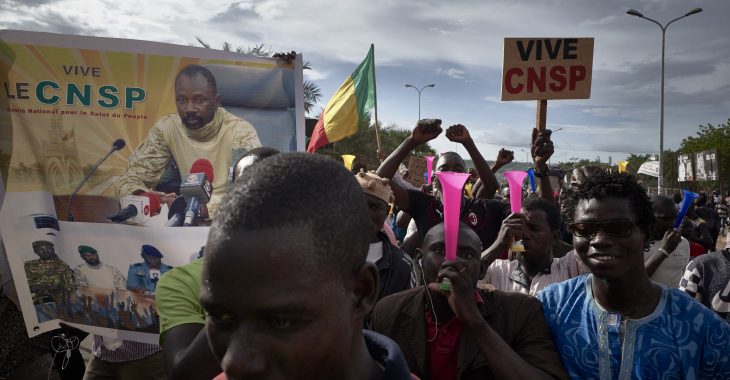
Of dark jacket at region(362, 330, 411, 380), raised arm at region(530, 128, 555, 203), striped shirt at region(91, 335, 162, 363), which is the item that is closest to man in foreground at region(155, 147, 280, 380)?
dark jacket at region(362, 330, 411, 380)

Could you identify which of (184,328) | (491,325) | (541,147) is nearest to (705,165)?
(541,147)

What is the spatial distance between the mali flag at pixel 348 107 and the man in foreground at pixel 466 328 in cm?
383

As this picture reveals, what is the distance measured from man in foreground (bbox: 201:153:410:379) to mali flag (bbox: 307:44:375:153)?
496cm

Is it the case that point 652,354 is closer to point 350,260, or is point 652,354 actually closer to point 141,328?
point 350,260

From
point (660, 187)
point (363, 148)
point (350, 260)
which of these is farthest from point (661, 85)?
point (350, 260)

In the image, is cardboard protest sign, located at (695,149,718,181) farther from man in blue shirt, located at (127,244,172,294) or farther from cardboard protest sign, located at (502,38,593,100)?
man in blue shirt, located at (127,244,172,294)

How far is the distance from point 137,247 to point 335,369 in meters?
2.11

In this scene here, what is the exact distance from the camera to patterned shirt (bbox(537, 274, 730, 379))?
1819 millimetres

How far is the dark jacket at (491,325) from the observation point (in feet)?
6.48

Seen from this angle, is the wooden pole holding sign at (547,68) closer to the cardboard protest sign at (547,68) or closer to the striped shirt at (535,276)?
the cardboard protest sign at (547,68)

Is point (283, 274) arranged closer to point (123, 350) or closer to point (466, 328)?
point (466, 328)

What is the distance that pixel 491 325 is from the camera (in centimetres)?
206

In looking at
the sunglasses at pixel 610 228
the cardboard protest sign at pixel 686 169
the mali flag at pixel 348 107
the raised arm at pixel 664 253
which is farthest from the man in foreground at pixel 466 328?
the cardboard protest sign at pixel 686 169

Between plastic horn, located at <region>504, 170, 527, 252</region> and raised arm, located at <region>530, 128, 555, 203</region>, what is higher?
raised arm, located at <region>530, 128, 555, 203</region>
